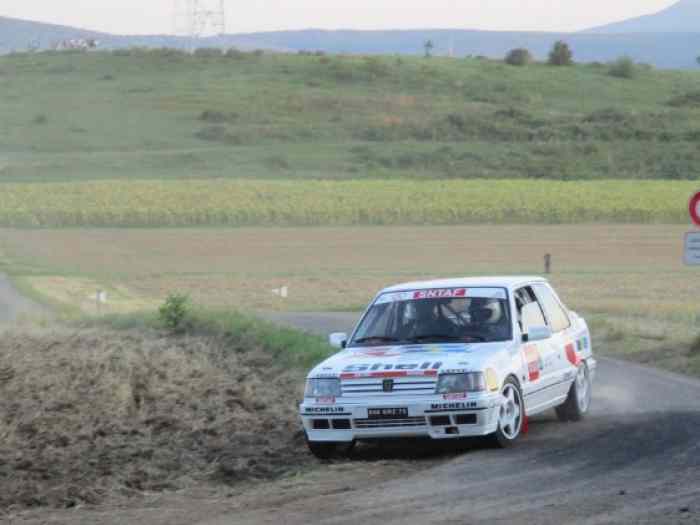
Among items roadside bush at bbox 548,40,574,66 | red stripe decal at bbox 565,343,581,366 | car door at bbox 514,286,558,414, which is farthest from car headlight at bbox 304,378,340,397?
roadside bush at bbox 548,40,574,66

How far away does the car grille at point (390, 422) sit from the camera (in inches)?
504

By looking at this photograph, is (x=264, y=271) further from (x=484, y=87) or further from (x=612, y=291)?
(x=484, y=87)

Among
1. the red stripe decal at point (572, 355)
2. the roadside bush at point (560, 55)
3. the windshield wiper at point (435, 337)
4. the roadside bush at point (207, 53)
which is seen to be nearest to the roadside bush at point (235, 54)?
the roadside bush at point (207, 53)

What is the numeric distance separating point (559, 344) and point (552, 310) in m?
0.50

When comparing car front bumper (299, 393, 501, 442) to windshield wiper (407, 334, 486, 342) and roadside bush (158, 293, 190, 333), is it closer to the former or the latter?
windshield wiper (407, 334, 486, 342)

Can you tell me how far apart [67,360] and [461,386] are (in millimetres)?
6565

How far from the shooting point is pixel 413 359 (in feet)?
43.0

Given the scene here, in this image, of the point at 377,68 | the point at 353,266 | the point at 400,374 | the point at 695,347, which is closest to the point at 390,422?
the point at 400,374

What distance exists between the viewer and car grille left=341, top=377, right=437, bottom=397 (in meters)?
12.8

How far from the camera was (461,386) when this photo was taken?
1277 cm

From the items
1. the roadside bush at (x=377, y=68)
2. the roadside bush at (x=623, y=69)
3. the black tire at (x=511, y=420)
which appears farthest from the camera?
the roadside bush at (x=623, y=69)

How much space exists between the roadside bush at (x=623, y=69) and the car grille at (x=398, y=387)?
129 m

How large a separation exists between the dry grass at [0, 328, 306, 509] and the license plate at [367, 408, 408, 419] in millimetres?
853

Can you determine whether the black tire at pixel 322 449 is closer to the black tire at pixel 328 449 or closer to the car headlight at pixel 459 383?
the black tire at pixel 328 449
